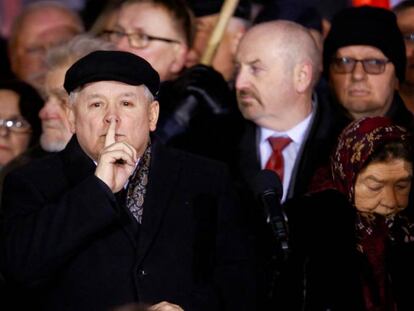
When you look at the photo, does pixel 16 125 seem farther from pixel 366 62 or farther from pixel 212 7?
pixel 366 62

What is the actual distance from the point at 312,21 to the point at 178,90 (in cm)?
113

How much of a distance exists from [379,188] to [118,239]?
1.28 metres

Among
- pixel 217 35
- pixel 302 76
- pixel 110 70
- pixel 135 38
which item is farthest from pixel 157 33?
pixel 110 70

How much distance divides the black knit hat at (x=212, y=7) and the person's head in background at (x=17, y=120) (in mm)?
1397

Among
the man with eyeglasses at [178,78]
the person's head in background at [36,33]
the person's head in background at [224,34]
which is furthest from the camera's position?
the person's head in background at [36,33]

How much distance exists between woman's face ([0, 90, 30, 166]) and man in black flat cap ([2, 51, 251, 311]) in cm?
159

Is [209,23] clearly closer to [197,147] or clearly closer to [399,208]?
[197,147]

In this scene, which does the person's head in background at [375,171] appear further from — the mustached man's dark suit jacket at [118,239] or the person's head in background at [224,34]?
the person's head in background at [224,34]

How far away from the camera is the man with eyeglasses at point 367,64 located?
7059mm

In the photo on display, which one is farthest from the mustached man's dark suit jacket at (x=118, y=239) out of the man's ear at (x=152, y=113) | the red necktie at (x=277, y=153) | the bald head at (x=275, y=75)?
the bald head at (x=275, y=75)

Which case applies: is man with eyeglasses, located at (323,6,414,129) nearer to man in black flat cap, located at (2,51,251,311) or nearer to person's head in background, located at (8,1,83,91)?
man in black flat cap, located at (2,51,251,311)

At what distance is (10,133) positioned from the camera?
24.1ft

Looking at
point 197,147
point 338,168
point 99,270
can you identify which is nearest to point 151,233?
point 99,270

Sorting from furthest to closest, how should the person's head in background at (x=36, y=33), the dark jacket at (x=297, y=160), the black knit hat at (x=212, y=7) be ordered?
the person's head in background at (x=36, y=33), the black knit hat at (x=212, y=7), the dark jacket at (x=297, y=160)
